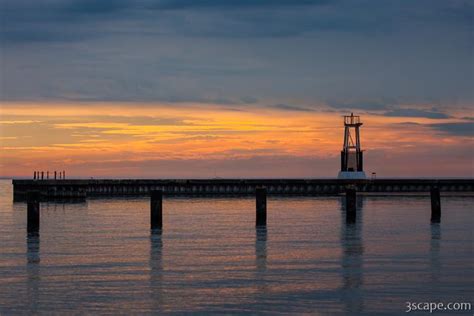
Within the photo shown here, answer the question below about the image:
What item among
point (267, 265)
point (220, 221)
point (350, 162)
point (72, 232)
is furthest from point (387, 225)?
point (350, 162)

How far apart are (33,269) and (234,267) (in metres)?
6.79

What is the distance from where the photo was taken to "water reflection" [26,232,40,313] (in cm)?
2222

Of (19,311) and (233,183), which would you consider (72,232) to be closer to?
(19,311)

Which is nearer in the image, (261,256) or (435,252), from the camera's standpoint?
(261,256)

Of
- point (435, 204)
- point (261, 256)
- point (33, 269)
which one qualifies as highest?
point (435, 204)

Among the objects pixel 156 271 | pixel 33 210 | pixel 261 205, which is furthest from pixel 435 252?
pixel 33 210

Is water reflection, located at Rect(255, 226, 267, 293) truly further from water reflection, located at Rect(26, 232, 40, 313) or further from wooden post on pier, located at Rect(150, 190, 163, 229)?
water reflection, located at Rect(26, 232, 40, 313)

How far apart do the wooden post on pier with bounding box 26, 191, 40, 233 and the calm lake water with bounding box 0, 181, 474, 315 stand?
688 millimetres

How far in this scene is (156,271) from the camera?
90.6 ft

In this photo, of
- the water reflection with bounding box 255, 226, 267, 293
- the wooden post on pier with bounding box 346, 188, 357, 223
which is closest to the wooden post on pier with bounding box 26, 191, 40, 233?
the water reflection with bounding box 255, 226, 267, 293

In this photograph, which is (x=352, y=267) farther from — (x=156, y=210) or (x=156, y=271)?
(x=156, y=210)

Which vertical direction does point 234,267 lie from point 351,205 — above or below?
below

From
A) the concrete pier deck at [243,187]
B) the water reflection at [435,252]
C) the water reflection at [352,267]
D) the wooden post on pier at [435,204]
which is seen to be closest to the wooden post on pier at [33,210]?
the water reflection at [352,267]

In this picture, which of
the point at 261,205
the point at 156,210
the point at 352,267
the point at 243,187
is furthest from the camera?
the point at 243,187
